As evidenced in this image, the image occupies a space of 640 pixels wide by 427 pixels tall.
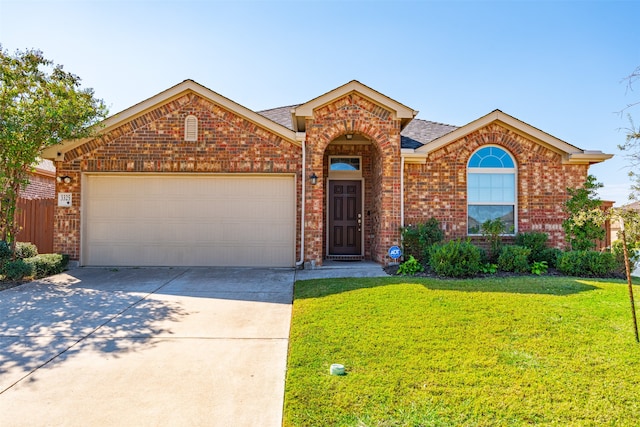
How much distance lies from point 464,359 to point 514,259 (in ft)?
17.5

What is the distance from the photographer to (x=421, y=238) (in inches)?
344

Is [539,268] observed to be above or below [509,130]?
below

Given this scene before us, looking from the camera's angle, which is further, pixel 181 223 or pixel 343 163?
pixel 343 163

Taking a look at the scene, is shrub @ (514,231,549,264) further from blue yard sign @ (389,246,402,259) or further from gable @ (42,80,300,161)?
gable @ (42,80,300,161)

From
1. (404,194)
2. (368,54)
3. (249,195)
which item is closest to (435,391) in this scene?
(404,194)

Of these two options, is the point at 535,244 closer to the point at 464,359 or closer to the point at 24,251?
the point at 464,359

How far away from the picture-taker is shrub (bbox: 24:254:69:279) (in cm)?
775

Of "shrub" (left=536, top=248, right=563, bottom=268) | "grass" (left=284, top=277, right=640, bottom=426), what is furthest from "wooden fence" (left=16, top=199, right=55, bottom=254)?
"shrub" (left=536, top=248, right=563, bottom=268)

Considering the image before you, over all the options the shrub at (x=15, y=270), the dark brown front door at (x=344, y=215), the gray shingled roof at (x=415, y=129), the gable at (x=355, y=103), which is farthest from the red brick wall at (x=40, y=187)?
the gable at (x=355, y=103)

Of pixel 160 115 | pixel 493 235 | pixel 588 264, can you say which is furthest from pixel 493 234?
pixel 160 115

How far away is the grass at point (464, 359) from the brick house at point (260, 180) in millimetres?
3539

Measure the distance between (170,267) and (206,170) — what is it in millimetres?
2567

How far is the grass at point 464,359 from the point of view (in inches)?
107

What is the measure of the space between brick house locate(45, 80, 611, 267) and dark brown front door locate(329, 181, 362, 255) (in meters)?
1.30
